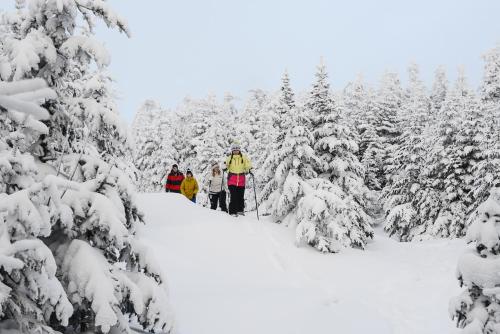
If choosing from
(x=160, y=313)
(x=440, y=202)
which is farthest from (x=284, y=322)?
(x=440, y=202)

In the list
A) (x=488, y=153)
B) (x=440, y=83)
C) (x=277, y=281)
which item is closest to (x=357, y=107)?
(x=440, y=83)

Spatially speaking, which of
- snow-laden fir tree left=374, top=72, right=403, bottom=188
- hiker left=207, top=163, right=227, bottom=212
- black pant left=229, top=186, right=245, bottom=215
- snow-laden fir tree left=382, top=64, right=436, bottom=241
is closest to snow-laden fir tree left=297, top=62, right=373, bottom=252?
black pant left=229, top=186, right=245, bottom=215

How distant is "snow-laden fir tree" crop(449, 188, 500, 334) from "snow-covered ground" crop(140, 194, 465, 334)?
2.97m

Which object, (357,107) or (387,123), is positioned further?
(357,107)

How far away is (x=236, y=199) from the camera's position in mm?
16609

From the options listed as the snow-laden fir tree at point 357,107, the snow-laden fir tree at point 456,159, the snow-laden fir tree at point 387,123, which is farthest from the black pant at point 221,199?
the snow-laden fir tree at point 387,123

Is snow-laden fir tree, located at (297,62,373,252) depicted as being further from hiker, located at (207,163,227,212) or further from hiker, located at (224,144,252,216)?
hiker, located at (207,163,227,212)

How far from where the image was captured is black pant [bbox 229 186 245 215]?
16422mm

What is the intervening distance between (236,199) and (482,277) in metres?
11.3

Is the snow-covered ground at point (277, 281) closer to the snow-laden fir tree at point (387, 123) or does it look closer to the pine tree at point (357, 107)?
the snow-laden fir tree at point (387, 123)

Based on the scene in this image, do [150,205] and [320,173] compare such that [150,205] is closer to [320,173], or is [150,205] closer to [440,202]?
[320,173]

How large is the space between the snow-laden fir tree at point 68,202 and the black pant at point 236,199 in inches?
406

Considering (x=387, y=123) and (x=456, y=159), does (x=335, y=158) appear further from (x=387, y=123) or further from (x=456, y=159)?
(x=387, y=123)

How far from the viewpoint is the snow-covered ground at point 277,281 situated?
8250 mm
